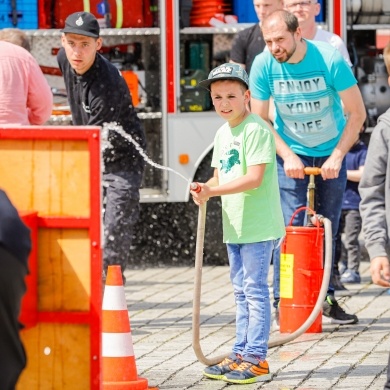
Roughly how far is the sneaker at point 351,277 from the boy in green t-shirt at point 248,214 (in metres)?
3.50

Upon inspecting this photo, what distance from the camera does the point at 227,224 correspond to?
6.77 m

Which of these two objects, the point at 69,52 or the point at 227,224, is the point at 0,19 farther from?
the point at 227,224

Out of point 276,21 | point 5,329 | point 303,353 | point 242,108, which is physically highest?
point 276,21

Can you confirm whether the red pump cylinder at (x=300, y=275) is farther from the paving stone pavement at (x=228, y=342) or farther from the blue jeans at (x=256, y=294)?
the blue jeans at (x=256, y=294)

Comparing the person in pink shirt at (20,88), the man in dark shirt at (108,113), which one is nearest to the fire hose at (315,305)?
the man in dark shirt at (108,113)

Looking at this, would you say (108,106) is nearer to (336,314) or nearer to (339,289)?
(336,314)

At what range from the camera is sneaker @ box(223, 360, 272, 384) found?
Result: 6605mm

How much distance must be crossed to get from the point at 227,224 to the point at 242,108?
61 centimetres

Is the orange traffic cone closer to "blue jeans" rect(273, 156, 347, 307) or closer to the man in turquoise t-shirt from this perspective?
the man in turquoise t-shirt

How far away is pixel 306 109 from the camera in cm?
810

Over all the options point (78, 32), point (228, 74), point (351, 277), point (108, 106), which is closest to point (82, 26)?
point (78, 32)

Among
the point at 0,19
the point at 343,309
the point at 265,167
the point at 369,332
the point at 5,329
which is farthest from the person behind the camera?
the point at 0,19

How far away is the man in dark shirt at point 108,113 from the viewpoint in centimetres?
807

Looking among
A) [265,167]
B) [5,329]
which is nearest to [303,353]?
[265,167]
